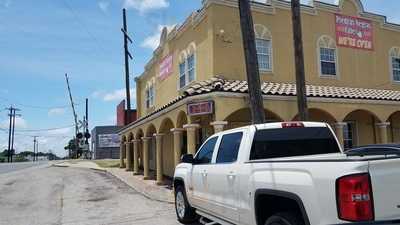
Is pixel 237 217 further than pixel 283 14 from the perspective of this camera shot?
No

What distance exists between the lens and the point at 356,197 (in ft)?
14.7

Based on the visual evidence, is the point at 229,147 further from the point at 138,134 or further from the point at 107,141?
the point at 107,141

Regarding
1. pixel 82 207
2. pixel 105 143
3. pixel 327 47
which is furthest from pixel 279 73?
pixel 105 143

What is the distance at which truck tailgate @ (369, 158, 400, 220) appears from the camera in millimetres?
4498

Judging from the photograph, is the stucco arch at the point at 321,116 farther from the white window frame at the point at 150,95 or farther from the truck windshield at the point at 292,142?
the white window frame at the point at 150,95

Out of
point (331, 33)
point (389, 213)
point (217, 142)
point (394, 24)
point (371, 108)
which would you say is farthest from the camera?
point (394, 24)

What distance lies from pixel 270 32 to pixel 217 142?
445 inches

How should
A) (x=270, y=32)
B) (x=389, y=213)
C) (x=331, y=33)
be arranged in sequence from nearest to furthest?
(x=389, y=213), (x=270, y=32), (x=331, y=33)

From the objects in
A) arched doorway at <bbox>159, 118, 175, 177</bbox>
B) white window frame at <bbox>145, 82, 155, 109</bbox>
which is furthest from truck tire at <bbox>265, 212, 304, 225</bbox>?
white window frame at <bbox>145, 82, 155, 109</bbox>

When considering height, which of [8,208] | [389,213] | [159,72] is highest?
[159,72]

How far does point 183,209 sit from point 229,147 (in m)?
3.03

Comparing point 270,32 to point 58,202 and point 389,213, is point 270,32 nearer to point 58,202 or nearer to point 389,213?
point 58,202

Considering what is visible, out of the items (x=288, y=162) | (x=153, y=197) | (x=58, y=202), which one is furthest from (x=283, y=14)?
(x=288, y=162)

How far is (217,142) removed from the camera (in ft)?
27.0
